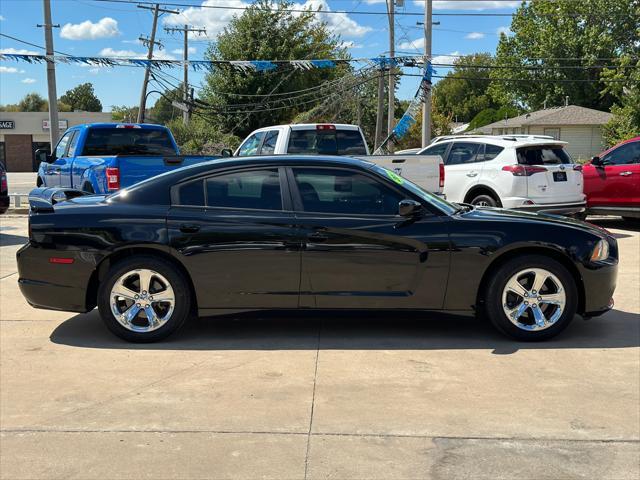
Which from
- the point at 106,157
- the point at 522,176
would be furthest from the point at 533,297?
the point at 106,157

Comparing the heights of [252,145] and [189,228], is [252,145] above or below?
above

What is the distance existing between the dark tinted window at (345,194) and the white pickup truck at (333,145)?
526 cm

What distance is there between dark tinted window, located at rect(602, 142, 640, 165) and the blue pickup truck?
27.2ft

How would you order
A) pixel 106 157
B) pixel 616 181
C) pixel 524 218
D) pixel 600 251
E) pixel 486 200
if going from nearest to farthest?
pixel 600 251 < pixel 524 218 < pixel 106 157 < pixel 486 200 < pixel 616 181

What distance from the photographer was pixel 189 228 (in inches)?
220

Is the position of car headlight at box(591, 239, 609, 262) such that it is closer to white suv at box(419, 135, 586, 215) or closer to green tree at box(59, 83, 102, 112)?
white suv at box(419, 135, 586, 215)

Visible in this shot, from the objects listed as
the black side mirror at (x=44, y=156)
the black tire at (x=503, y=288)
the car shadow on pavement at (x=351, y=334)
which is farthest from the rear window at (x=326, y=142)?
the black tire at (x=503, y=288)

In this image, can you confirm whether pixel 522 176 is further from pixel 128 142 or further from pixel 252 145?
pixel 128 142

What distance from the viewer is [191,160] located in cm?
942

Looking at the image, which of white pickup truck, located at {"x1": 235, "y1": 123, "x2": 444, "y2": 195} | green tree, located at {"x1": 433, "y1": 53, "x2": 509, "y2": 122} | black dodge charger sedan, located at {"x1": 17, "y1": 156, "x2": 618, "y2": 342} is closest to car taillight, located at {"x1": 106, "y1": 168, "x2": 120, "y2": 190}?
white pickup truck, located at {"x1": 235, "y1": 123, "x2": 444, "y2": 195}

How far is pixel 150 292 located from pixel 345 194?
184 centimetres

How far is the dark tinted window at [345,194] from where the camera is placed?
5703 millimetres

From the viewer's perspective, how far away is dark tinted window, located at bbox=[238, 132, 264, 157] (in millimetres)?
13141

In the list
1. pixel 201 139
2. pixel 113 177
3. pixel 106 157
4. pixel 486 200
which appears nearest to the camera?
pixel 113 177
